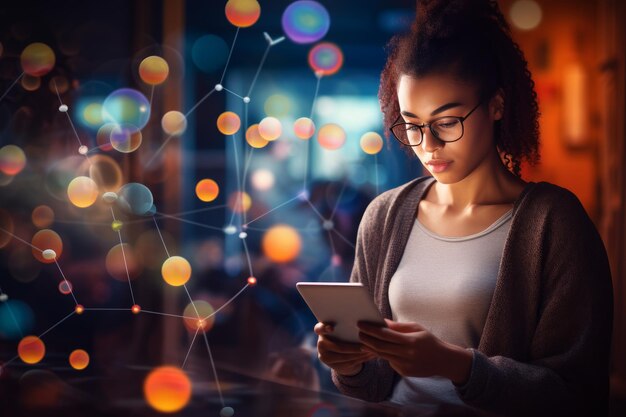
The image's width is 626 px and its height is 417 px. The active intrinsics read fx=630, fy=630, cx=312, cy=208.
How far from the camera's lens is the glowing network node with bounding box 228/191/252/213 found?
204 cm

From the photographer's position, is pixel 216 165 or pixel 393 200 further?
pixel 216 165

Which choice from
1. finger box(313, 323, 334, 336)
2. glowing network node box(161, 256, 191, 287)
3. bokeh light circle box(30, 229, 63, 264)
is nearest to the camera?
finger box(313, 323, 334, 336)

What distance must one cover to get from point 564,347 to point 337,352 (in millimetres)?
341

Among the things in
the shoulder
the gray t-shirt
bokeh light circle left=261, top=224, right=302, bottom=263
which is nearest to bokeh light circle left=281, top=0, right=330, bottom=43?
the shoulder

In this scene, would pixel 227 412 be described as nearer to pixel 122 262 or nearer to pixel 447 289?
pixel 447 289

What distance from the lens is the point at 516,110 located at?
1.05 meters

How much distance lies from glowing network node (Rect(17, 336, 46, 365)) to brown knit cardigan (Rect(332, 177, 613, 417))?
0.88m

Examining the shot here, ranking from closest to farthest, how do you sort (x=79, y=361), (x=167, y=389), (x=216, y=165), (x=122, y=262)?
1. (x=167, y=389)
2. (x=79, y=361)
3. (x=122, y=262)
4. (x=216, y=165)

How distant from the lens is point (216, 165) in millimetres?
2658

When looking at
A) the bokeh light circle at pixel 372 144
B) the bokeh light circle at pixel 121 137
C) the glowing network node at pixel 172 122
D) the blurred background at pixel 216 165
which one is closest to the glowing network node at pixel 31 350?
the blurred background at pixel 216 165

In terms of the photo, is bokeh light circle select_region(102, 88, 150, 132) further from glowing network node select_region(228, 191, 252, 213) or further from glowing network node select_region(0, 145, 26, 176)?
glowing network node select_region(228, 191, 252, 213)

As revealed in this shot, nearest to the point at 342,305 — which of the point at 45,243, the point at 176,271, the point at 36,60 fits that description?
the point at 176,271

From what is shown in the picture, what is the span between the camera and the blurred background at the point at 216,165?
1.54 m

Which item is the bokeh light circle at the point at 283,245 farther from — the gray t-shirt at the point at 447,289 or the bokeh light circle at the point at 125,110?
the gray t-shirt at the point at 447,289
